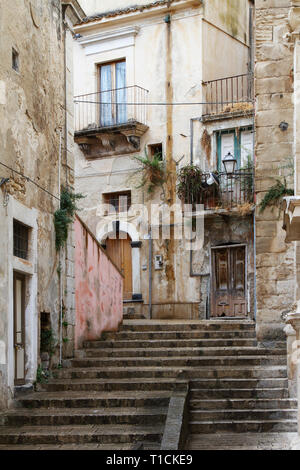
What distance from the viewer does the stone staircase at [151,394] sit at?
33.1ft

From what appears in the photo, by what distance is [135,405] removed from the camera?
1101cm

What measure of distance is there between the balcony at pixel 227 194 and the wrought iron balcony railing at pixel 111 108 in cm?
282

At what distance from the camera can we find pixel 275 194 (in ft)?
44.5

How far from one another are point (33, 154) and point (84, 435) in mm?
4436

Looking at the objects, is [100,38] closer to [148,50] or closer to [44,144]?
[148,50]

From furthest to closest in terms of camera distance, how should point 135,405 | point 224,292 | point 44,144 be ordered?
point 224,292, point 44,144, point 135,405

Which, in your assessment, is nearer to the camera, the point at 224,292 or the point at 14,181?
the point at 14,181

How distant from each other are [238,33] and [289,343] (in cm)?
1323

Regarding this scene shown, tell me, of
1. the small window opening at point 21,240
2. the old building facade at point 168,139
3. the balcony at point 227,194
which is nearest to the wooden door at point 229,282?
the old building facade at point 168,139

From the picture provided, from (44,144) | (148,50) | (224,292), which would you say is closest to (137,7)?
(148,50)

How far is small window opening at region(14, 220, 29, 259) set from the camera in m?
11.4

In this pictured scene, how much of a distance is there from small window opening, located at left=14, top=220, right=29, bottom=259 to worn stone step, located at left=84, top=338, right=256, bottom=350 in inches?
120

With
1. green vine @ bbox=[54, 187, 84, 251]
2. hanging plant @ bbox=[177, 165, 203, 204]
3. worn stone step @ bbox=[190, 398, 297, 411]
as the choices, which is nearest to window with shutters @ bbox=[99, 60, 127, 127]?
hanging plant @ bbox=[177, 165, 203, 204]

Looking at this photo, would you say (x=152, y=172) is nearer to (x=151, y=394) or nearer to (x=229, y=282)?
(x=229, y=282)
